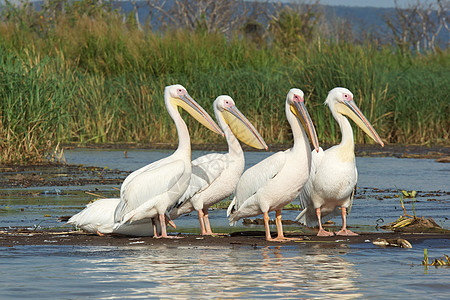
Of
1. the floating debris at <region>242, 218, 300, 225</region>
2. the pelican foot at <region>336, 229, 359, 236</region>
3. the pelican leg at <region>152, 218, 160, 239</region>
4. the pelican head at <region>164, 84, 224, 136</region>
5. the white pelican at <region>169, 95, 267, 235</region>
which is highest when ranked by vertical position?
the pelican head at <region>164, 84, 224, 136</region>

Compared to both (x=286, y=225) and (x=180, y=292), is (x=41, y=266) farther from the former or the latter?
(x=286, y=225)

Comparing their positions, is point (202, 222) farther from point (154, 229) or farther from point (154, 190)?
point (154, 190)

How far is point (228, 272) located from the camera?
548cm

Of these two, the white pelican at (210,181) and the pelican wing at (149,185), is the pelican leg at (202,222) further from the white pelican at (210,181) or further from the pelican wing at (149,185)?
the pelican wing at (149,185)

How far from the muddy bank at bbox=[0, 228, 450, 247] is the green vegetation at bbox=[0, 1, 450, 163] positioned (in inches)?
257

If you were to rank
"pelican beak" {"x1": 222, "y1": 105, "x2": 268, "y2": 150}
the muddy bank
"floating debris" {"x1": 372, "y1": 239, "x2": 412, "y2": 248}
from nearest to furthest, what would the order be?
"floating debris" {"x1": 372, "y1": 239, "x2": 412, "y2": 248} → the muddy bank → "pelican beak" {"x1": 222, "y1": 105, "x2": 268, "y2": 150}

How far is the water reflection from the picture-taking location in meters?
4.90

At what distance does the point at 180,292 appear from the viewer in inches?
193

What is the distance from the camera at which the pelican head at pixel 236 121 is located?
7.73 m

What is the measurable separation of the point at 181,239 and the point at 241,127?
142cm

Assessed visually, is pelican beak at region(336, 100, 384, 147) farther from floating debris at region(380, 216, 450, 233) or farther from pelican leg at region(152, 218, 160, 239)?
pelican leg at region(152, 218, 160, 239)

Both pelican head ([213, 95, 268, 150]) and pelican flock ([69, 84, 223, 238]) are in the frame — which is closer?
pelican flock ([69, 84, 223, 238])

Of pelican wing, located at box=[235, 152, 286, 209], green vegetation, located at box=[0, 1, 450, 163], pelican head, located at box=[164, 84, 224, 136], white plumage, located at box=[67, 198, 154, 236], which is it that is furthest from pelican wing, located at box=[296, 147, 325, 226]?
green vegetation, located at box=[0, 1, 450, 163]

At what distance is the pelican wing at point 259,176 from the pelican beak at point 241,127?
61cm
